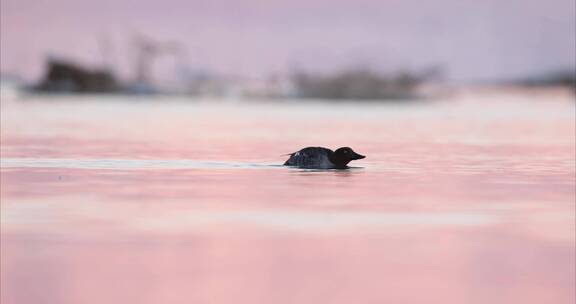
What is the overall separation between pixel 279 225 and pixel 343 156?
182 inches

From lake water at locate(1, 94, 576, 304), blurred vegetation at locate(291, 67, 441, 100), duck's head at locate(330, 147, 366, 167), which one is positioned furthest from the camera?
blurred vegetation at locate(291, 67, 441, 100)

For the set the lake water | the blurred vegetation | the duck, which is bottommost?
the lake water

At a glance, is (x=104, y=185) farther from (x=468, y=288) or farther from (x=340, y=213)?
(x=468, y=288)

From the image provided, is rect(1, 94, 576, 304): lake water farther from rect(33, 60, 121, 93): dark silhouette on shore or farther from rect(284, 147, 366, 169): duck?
rect(33, 60, 121, 93): dark silhouette on shore

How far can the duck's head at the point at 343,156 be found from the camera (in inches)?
472

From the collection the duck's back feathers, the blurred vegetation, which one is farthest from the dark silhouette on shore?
the duck's back feathers

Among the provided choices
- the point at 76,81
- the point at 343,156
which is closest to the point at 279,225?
the point at 343,156

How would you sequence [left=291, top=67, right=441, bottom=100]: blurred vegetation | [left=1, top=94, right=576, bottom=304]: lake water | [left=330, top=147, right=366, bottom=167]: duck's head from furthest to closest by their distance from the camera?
1. [left=291, top=67, right=441, bottom=100]: blurred vegetation
2. [left=330, top=147, right=366, bottom=167]: duck's head
3. [left=1, top=94, right=576, bottom=304]: lake water

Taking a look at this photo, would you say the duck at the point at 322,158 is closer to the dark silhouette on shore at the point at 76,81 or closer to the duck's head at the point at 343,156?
the duck's head at the point at 343,156

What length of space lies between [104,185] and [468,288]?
4909mm

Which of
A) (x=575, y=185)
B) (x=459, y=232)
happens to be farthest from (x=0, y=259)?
(x=575, y=185)

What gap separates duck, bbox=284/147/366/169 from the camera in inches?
473

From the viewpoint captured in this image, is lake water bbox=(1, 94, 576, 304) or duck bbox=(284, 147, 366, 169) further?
duck bbox=(284, 147, 366, 169)

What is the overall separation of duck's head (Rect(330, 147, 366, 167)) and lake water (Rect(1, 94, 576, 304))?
0.31 m
